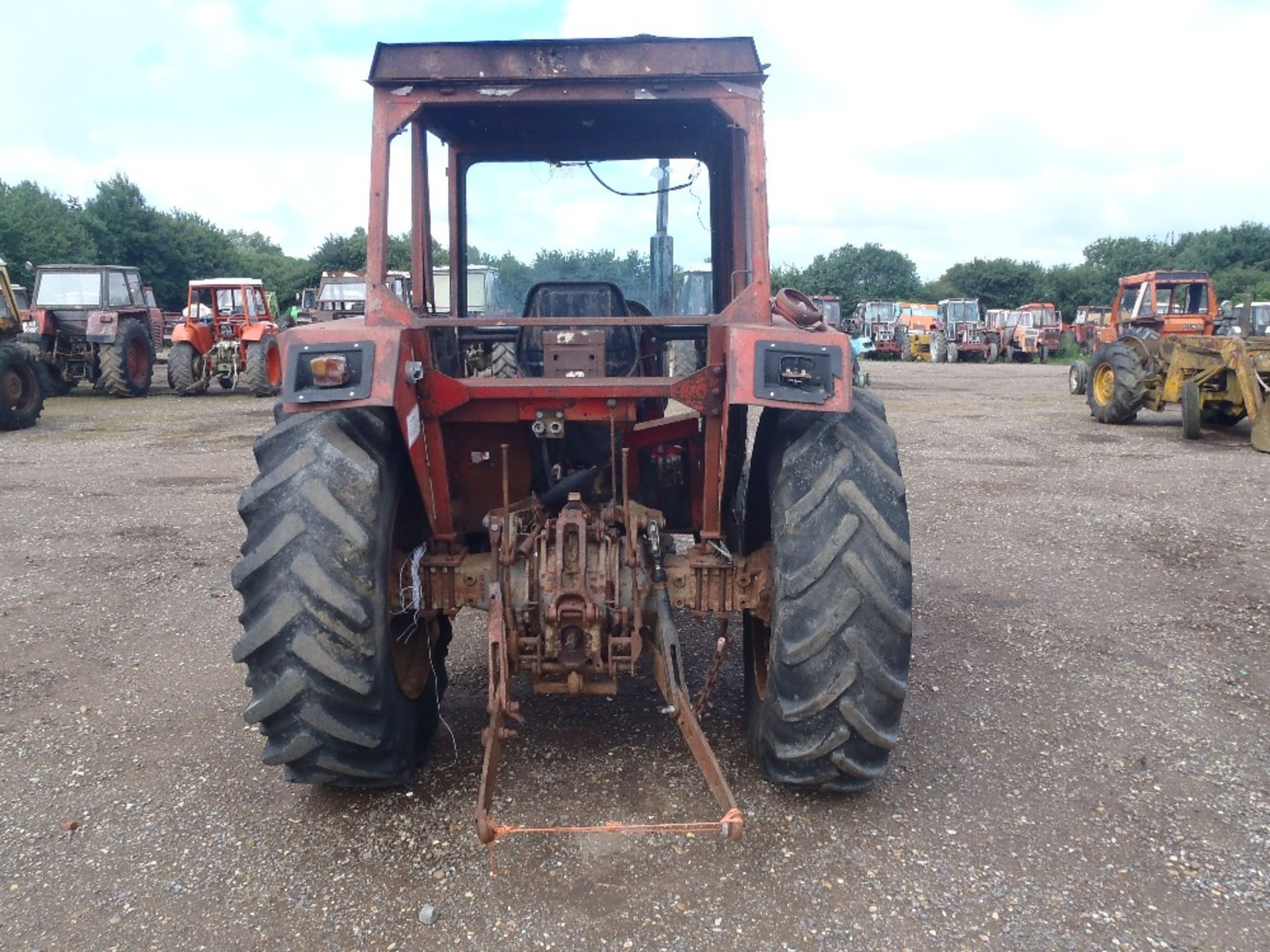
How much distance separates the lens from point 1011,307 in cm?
5441

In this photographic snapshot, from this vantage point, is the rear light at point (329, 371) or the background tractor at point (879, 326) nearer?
the rear light at point (329, 371)

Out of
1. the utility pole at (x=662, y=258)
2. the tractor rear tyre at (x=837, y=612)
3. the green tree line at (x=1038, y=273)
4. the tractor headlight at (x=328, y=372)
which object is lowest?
the tractor rear tyre at (x=837, y=612)

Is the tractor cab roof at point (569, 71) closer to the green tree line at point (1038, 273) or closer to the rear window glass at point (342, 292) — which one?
the rear window glass at point (342, 292)

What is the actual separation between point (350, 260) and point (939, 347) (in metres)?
27.9

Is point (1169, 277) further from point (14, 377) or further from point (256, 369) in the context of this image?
point (14, 377)

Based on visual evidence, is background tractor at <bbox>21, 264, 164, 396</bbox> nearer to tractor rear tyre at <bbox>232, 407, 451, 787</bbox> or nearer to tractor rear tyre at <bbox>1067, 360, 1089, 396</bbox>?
tractor rear tyre at <bbox>232, 407, 451, 787</bbox>

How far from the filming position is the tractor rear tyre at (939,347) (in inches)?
1395

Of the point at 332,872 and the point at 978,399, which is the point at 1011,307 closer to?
the point at 978,399

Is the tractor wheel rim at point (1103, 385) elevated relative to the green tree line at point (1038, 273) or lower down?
lower down

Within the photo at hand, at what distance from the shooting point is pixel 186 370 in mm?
18906

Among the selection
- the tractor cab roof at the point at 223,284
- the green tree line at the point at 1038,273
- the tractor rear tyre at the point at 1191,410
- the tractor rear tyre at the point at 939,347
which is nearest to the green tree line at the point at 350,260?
the green tree line at the point at 1038,273

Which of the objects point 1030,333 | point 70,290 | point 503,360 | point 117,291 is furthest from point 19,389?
point 1030,333

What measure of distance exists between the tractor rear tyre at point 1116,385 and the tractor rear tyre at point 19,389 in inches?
597

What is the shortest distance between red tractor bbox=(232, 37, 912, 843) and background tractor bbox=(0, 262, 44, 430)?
12338mm
